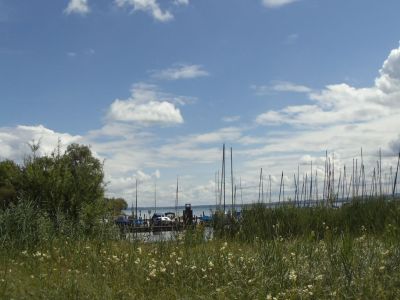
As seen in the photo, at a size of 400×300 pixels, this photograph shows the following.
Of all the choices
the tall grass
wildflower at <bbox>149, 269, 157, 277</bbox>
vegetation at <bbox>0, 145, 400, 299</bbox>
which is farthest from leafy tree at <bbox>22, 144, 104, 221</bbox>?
wildflower at <bbox>149, 269, 157, 277</bbox>

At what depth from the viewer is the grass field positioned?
270 inches

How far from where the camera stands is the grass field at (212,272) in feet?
22.5

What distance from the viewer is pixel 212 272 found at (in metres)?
8.33

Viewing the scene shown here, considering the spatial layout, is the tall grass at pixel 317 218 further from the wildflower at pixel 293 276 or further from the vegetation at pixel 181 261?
the wildflower at pixel 293 276

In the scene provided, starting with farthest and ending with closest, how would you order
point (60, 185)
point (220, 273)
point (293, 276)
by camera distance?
1. point (60, 185)
2. point (220, 273)
3. point (293, 276)

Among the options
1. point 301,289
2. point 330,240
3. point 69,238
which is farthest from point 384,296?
point 69,238

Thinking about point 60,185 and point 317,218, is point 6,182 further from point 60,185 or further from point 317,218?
point 317,218

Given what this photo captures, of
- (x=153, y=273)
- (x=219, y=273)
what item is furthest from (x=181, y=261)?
(x=219, y=273)

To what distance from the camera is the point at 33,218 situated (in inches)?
480

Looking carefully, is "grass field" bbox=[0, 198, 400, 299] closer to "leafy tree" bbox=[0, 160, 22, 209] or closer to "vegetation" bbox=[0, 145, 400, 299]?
"vegetation" bbox=[0, 145, 400, 299]

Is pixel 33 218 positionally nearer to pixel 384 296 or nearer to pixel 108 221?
pixel 108 221

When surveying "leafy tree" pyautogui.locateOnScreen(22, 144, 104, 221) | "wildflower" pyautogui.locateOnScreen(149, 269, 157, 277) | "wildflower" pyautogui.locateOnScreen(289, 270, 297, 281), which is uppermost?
"leafy tree" pyautogui.locateOnScreen(22, 144, 104, 221)

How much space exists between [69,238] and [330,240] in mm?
6133

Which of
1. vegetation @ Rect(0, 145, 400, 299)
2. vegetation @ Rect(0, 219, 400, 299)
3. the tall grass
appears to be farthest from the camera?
the tall grass
